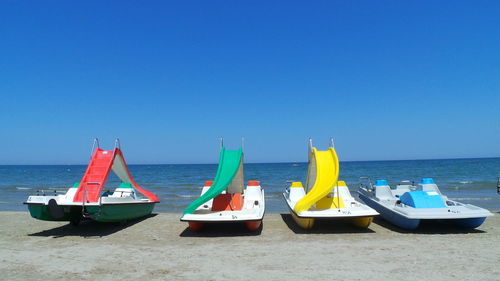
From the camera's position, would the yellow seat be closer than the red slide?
No

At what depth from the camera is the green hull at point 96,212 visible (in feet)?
29.1

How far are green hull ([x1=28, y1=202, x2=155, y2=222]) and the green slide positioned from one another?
7.27ft

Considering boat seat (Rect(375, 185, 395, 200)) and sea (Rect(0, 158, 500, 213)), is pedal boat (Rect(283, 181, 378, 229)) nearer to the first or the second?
boat seat (Rect(375, 185, 395, 200))

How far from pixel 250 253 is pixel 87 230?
561 cm

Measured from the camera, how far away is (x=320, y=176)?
9.44 m

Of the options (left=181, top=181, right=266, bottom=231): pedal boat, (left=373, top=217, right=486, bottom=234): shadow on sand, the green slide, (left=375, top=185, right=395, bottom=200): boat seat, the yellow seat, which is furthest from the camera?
(left=375, top=185, right=395, bottom=200): boat seat

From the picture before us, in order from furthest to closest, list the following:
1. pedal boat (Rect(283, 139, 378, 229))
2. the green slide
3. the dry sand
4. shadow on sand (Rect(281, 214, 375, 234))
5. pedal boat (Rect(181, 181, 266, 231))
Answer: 1. shadow on sand (Rect(281, 214, 375, 234))
2. the green slide
3. pedal boat (Rect(283, 139, 378, 229))
4. pedal boat (Rect(181, 181, 266, 231))
5. the dry sand

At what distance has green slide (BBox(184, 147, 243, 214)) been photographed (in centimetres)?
884

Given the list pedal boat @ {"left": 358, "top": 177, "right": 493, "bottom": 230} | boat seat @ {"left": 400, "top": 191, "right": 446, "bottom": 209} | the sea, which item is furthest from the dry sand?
the sea

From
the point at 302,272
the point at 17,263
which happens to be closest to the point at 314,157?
the point at 302,272

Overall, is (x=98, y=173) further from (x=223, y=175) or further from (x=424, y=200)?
(x=424, y=200)

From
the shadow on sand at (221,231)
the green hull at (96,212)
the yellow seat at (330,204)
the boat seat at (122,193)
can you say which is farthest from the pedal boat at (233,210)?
the boat seat at (122,193)

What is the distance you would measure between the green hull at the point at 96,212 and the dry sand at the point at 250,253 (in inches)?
17.1

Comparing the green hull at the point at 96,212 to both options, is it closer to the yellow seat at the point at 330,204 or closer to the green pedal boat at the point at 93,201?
the green pedal boat at the point at 93,201
